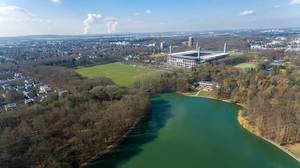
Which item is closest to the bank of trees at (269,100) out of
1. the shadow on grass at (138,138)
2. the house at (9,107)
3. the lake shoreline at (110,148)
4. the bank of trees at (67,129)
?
the shadow on grass at (138,138)

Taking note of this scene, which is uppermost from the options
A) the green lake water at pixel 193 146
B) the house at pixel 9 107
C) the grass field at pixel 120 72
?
the grass field at pixel 120 72

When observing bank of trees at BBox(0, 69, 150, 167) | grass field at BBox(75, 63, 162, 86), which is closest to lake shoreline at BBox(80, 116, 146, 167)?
bank of trees at BBox(0, 69, 150, 167)

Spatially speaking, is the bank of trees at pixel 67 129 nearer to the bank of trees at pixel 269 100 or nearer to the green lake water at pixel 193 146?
the green lake water at pixel 193 146

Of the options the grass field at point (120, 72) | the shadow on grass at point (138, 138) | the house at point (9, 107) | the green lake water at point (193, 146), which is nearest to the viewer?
the green lake water at point (193, 146)

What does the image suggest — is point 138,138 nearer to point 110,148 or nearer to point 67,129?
point 110,148

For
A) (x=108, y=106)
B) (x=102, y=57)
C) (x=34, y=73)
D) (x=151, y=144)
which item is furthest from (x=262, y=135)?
(x=102, y=57)

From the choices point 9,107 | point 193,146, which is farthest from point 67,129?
point 9,107
